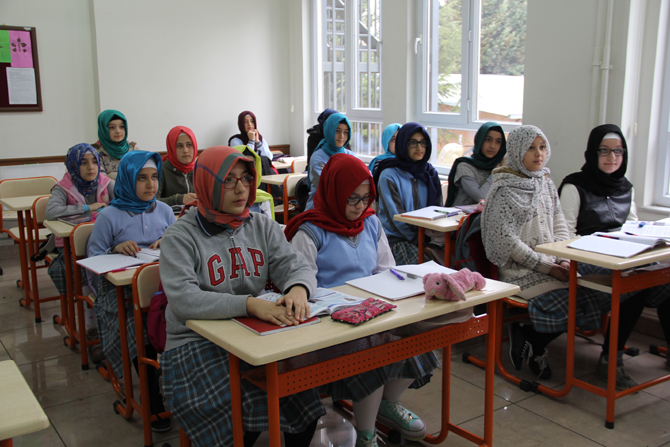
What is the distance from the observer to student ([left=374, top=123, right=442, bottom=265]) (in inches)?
139

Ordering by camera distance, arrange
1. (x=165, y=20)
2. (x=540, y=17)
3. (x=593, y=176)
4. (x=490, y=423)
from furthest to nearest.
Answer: (x=165, y=20) → (x=540, y=17) → (x=593, y=176) → (x=490, y=423)

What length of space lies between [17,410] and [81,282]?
6.47 ft

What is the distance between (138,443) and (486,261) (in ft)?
6.04

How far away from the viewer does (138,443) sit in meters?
2.31

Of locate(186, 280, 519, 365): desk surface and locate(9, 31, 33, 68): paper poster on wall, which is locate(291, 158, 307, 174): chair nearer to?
locate(9, 31, 33, 68): paper poster on wall

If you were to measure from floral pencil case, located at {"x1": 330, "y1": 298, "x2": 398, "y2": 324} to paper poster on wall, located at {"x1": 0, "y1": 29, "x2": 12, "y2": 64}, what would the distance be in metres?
5.45

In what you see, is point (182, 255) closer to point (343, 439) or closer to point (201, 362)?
point (201, 362)

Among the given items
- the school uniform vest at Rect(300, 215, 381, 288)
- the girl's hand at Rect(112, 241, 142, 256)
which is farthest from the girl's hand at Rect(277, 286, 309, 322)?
the girl's hand at Rect(112, 241, 142, 256)

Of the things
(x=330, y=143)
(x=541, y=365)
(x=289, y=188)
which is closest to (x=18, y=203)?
(x=289, y=188)

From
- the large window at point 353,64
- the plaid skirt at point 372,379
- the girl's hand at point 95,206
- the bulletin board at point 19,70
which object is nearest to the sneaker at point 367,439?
the plaid skirt at point 372,379

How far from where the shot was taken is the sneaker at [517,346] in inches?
112

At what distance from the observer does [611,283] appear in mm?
2482

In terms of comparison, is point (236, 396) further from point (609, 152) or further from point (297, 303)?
point (609, 152)

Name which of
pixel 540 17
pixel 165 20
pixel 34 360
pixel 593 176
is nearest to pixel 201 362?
pixel 34 360
